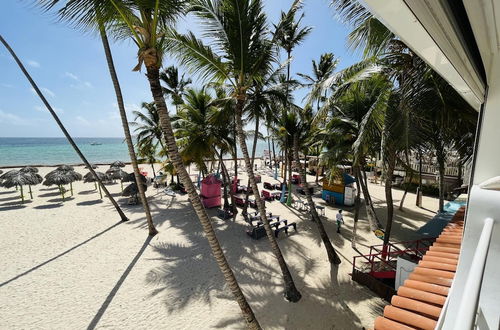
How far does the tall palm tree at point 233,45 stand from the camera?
5.30m

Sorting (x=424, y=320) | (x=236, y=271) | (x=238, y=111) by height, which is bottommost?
(x=236, y=271)

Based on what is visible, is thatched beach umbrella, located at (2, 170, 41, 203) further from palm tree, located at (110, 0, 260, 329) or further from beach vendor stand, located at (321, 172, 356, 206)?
beach vendor stand, located at (321, 172, 356, 206)

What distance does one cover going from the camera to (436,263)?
113 inches

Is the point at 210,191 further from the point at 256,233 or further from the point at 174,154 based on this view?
the point at 174,154

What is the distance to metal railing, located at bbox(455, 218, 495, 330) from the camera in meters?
0.65

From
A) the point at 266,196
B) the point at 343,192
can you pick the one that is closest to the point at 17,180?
the point at 266,196

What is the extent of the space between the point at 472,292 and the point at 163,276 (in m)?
8.26

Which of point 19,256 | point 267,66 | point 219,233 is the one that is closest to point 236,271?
point 219,233

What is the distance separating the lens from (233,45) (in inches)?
221

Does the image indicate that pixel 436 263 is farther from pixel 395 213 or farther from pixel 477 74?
pixel 395 213

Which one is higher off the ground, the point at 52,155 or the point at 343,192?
the point at 52,155

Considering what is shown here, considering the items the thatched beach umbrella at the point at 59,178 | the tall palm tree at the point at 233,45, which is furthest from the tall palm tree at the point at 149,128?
the tall palm tree at the point at 233,45

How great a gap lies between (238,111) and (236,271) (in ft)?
17.9

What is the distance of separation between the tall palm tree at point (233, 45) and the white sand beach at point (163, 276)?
1290 mm
